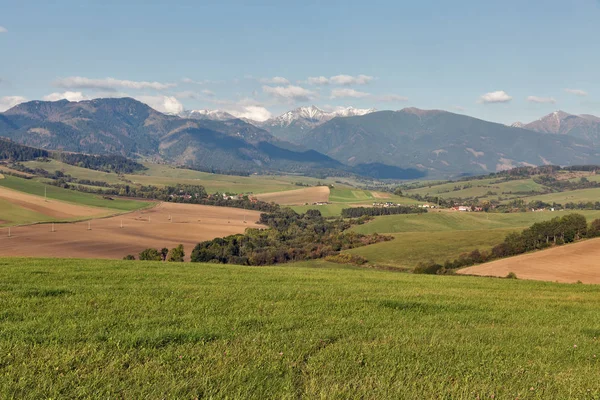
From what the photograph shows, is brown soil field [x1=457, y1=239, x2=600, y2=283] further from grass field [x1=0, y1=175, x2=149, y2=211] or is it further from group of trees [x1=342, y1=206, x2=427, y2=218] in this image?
grass field [x1=0, y1=175, x2=149, y2=211]

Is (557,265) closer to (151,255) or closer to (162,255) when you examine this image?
(151,255)

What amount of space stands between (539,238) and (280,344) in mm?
78108

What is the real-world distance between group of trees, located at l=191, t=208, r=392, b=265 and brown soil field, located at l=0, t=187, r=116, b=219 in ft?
149

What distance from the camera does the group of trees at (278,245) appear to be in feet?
274

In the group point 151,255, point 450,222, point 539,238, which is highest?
point 539,238

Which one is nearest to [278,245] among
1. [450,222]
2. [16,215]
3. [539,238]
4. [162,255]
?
[162,255]

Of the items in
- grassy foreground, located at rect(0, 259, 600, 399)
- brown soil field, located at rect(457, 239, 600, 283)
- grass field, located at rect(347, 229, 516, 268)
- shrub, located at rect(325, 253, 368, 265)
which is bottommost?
shrub, located at rect(325, 253, 368, 265)

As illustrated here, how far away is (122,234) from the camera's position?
10081 centimetres

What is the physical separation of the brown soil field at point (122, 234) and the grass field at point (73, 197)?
1146 centimetres

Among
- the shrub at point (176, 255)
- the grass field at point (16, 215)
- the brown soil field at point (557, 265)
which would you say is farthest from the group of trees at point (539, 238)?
the grass field at point (16, 215)

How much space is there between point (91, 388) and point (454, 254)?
82.4 m

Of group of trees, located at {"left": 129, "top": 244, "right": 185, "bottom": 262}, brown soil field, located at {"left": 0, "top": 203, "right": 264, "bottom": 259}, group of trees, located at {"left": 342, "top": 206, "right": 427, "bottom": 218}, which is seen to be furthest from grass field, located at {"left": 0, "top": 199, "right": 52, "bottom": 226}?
group of trees, located at {"left": 342, "top": 206, "right": 427, "bottom": 218}

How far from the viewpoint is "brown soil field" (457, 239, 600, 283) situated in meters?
50.3

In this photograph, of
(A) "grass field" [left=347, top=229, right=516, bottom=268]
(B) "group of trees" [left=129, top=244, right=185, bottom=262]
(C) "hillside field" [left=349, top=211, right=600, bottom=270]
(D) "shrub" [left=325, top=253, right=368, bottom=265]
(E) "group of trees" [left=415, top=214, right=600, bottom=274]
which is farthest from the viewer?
(C) "hillside field" [left=349, top=211, right=600, bottom=270]
